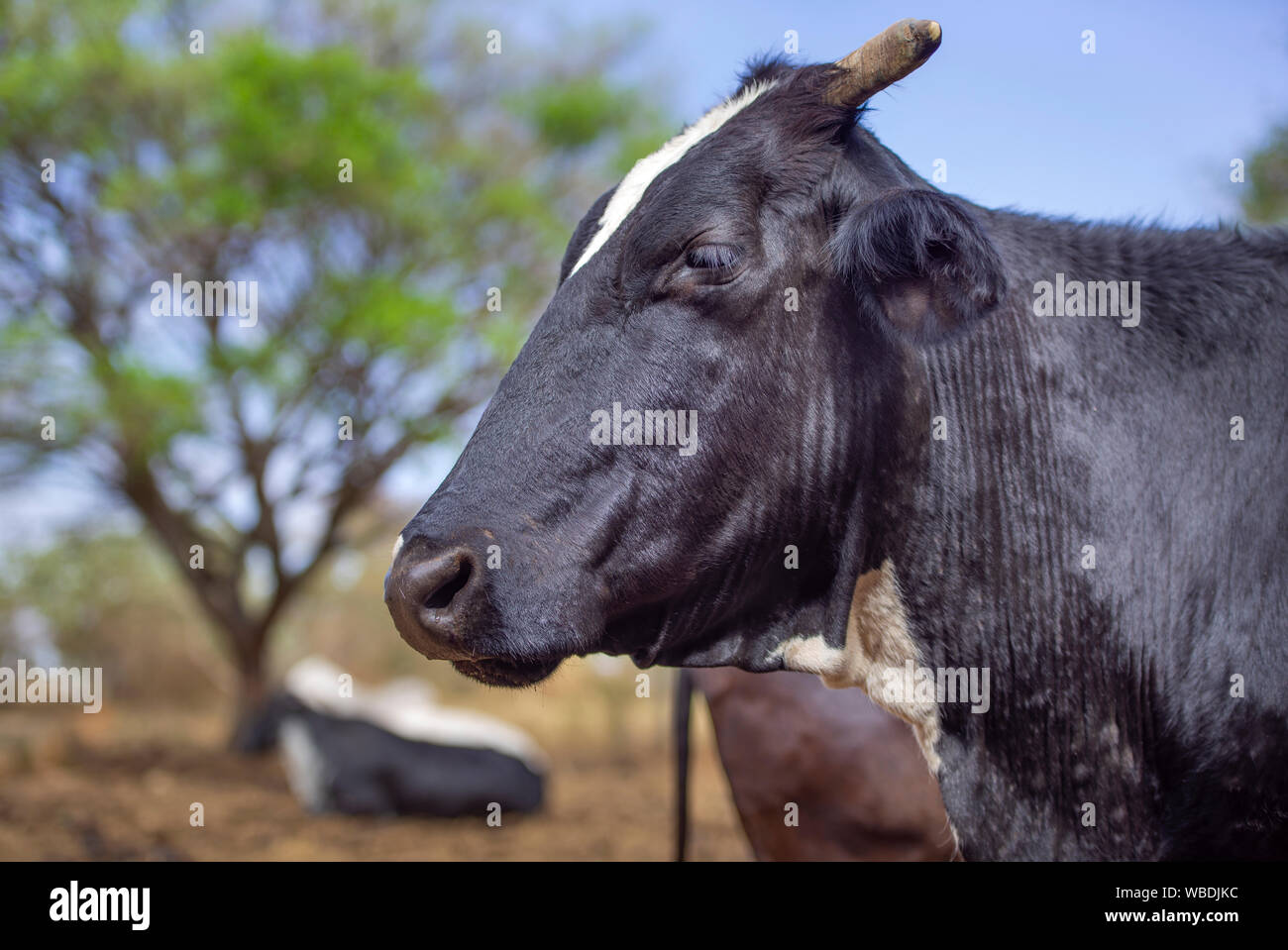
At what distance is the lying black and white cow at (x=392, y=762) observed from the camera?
8703mm

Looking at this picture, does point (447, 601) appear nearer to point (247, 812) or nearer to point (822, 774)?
point (822, 774)

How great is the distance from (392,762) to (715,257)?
7552 millimetres

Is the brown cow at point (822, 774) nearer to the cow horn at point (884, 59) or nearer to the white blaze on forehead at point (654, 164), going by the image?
the white blaze on forehead at point (654, 164)

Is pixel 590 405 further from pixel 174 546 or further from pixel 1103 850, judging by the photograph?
pixel 174 546

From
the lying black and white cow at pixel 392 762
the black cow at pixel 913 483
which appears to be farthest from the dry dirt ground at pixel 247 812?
the black cow at pixel 913 483

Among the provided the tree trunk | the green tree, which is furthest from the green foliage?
the tree trunk

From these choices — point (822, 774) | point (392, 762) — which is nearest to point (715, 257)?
point (822, 774)

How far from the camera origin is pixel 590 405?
2.09 meters

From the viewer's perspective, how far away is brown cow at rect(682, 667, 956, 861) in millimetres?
3443

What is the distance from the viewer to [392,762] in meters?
8.74

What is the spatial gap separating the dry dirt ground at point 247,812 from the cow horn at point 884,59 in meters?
5.92

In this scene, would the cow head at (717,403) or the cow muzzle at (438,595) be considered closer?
the cow muzzle at (438,595)

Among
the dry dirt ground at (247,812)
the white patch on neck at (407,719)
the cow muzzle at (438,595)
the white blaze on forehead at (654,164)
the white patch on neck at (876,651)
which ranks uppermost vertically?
the white blaze on forehead at (654,164)
